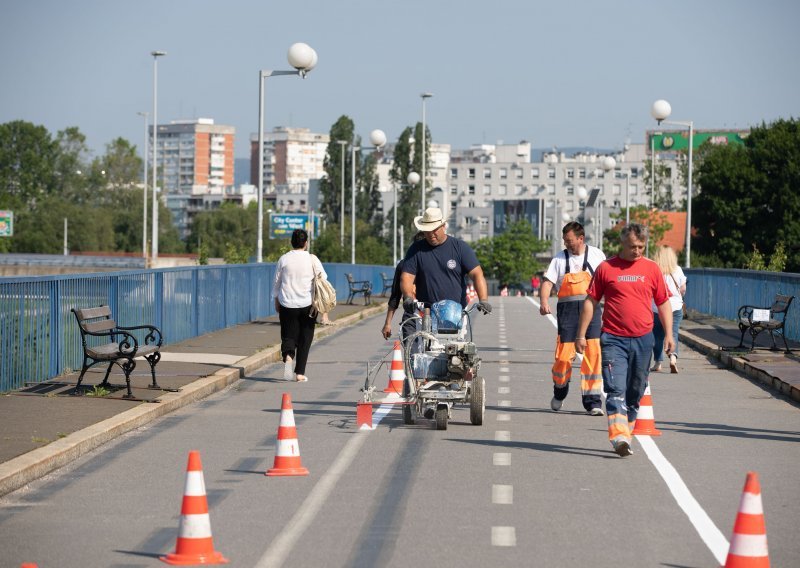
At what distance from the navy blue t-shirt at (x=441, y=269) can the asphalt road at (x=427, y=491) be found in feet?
3.91

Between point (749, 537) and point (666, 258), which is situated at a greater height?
point (666, 258)

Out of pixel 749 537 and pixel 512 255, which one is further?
pixel 512 255

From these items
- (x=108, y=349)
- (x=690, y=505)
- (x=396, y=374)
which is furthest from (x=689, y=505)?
(x=108, y=349)

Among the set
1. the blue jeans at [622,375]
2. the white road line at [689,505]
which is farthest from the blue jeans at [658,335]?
the blue jeans at [622,375]

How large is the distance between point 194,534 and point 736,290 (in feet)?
84.9

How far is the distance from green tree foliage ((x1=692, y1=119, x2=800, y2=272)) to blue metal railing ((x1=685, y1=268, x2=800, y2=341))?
39916 millimetres

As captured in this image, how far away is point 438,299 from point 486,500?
13.0ft

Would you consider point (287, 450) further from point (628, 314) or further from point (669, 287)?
point (669, 287)

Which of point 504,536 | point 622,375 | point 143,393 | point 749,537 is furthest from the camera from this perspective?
point 143,393

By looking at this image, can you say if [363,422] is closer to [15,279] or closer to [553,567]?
[15,279]

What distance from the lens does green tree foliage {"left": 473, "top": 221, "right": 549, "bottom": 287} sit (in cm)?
14862

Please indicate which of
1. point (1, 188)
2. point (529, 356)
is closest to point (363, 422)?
point (529, 356)

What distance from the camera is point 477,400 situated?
12547 millimetres

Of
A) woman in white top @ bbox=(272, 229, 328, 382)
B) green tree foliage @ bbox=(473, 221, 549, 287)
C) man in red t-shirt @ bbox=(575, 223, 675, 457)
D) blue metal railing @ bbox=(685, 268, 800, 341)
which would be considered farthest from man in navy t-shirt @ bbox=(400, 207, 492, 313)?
green tree foliage @ bbox=(473, 221, 549, 287)
